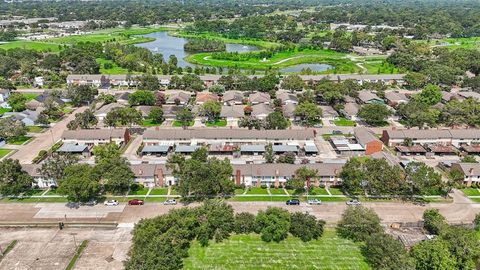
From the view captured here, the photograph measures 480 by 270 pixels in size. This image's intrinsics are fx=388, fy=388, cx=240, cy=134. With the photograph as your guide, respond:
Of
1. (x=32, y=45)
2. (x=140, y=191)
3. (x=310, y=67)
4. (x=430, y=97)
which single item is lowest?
(x=140, y=191)

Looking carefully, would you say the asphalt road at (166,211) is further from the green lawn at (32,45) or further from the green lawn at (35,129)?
the green lawn at (32,45)

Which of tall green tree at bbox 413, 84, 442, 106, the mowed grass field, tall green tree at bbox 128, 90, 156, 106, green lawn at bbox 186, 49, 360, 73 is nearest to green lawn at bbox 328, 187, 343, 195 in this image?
the mowed grass field

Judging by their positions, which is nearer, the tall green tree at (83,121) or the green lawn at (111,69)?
the tall green tree at (83,121)

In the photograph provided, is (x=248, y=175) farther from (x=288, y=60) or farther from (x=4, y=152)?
(x=288, y=60)

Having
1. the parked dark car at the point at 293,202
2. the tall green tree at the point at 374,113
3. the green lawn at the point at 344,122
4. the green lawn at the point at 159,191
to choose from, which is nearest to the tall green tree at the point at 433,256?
the parked dark car at the point at 293,202

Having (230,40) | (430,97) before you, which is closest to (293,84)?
(430,97)

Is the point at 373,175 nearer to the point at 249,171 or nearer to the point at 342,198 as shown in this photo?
the point at 342,198
